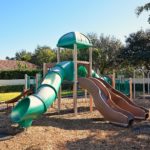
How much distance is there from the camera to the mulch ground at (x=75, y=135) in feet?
23.5

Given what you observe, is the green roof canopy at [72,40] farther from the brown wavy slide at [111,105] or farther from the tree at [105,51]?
the tree at [105,51]

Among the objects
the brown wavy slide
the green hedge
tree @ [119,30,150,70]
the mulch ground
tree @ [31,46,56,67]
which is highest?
tree @ [31,46,56,67]

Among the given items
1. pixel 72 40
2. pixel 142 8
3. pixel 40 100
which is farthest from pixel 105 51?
pixel 40 100

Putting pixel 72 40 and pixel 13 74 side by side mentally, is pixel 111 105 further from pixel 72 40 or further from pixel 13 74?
pixel 13 74

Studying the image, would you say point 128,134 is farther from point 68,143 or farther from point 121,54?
point 121,54

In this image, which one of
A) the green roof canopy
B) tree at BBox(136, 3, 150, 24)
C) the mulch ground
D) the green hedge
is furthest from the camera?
the green hedge

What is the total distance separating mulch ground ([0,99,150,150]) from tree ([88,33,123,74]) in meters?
26.3

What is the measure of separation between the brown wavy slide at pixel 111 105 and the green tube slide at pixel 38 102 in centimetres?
126

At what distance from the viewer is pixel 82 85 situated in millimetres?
12227

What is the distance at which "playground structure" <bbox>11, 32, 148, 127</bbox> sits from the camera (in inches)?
342

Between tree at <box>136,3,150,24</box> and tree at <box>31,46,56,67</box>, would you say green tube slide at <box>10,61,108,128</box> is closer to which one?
tree at <box>136,3,150,24</box>

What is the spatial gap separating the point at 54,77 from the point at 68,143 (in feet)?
13.2

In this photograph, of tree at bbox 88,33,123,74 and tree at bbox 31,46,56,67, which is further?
tree at bbox 31,46,56,67

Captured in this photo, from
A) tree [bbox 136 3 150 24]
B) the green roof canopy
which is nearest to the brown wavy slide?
the green roof canopy
